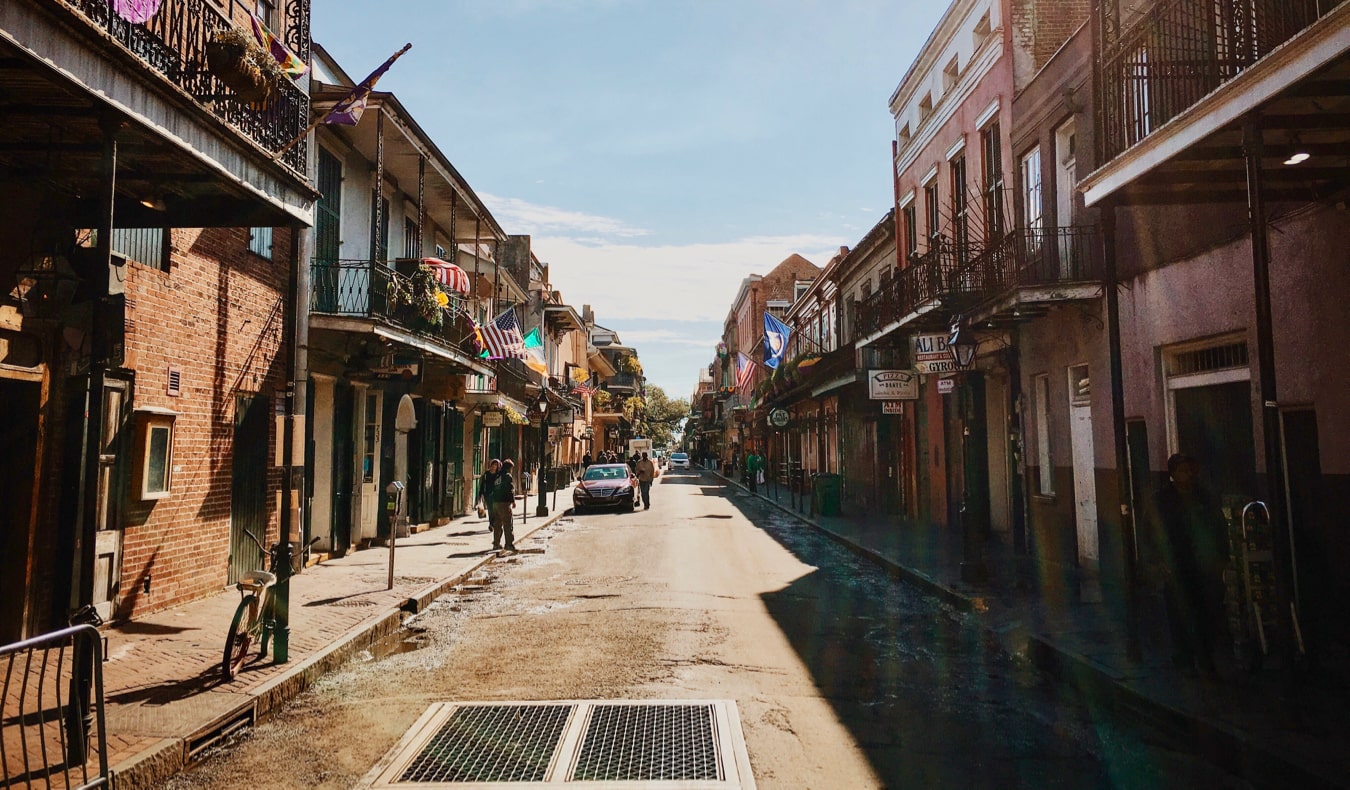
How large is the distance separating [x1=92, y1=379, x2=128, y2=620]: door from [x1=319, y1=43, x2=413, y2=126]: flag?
327 cm

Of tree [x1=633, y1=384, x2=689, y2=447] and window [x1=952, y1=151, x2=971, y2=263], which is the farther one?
tree [x1=633, y1=384, x2=689, y2=447]

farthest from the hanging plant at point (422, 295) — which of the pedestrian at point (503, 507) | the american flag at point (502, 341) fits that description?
the american flag at point (502, 341)

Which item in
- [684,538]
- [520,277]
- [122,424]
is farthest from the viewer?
[520,277]

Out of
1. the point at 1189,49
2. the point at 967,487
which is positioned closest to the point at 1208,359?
the point at 967,487

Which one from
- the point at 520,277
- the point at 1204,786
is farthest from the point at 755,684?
the point at 520,277

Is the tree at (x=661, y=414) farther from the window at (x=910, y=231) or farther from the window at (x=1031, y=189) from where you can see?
the window at (x=1031, y=189)

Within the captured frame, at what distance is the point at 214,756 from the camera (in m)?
5.21

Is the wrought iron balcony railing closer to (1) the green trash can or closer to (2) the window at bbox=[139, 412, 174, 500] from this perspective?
(2) the window at bbox=[139, 412, 174, 500]

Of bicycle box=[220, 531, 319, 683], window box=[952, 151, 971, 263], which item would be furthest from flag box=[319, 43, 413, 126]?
window box=[952, 151, 971, 263]

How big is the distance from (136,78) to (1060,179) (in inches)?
480

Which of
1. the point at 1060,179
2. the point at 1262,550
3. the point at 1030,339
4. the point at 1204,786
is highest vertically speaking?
the point at 1060,179

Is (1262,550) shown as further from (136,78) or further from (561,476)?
(561,476)

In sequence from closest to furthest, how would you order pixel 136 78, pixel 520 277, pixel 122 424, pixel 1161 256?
pixel 136 78, pixel 122 424, pixel 1161 256, pixel 520 277

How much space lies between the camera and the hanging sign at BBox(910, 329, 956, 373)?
1326 cm
